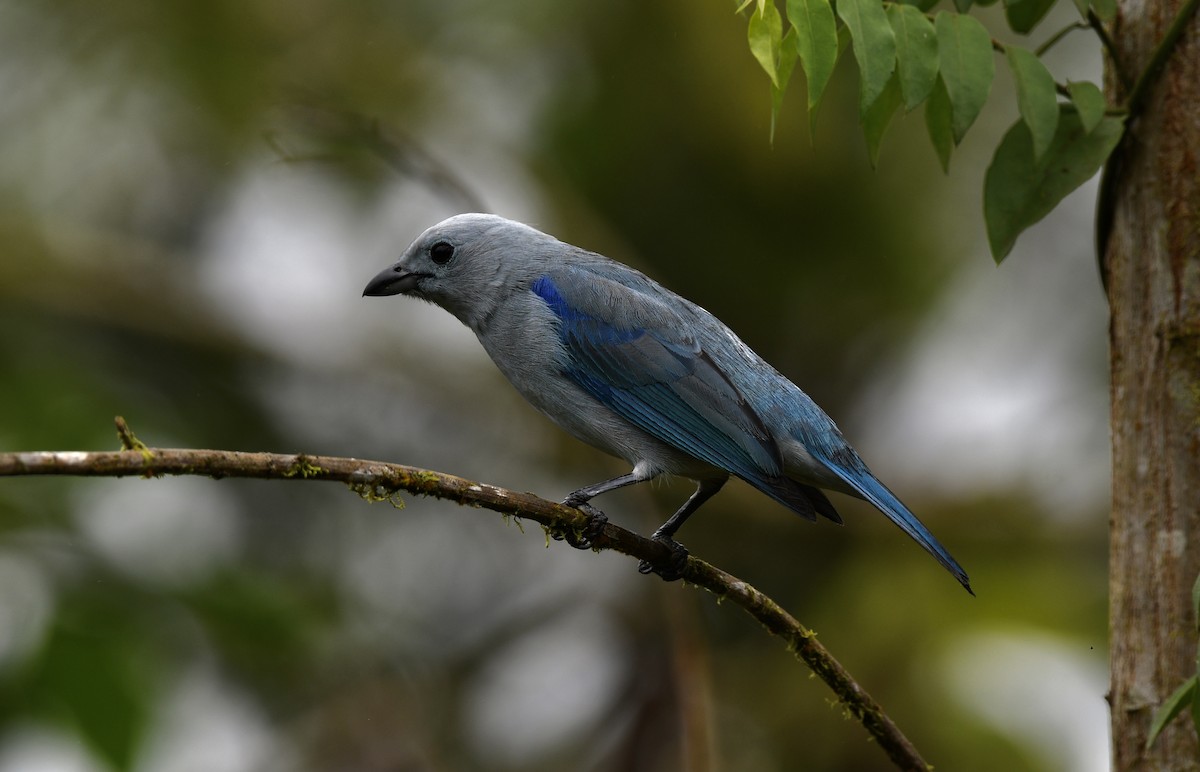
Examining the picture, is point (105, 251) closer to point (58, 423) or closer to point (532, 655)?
point (58, 423)

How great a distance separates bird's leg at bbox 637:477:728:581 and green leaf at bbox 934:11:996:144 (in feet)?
4.28

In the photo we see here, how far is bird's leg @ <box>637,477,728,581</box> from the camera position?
3.36m

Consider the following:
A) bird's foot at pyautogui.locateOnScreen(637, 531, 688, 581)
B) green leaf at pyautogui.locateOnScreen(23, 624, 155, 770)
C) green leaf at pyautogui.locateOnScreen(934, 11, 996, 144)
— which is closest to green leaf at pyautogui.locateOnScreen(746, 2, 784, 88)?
green leaf at pyautogui.locateOnScreen(934, 11, 996, 144)

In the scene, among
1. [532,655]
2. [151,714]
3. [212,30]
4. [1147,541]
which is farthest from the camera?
[212,30]

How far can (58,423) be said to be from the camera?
6.18 m

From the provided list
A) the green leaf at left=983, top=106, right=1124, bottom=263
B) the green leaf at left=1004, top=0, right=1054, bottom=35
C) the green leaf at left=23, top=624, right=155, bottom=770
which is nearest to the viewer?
the green leaf at left=983, top=106, right=1124, bottom=263

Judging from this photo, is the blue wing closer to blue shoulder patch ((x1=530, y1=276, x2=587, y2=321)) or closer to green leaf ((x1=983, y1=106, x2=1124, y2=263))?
blue shoulder patch ((x1=530, y1=276, x2=587, y2=321))

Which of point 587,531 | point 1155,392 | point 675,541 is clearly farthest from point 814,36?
point 675,541

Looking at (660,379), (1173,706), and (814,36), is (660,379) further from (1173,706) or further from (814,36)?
(1173,706)

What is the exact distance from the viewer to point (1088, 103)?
296cm

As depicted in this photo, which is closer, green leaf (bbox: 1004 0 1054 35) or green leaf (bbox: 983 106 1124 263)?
green leaf (bbox: 983 106 1124 263)

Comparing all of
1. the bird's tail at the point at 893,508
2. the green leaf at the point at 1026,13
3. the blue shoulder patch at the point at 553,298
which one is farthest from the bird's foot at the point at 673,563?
the green leaf at the point at 1026,13

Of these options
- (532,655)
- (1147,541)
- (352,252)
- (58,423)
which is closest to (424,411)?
(352,252)

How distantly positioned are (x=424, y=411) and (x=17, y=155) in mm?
3215
